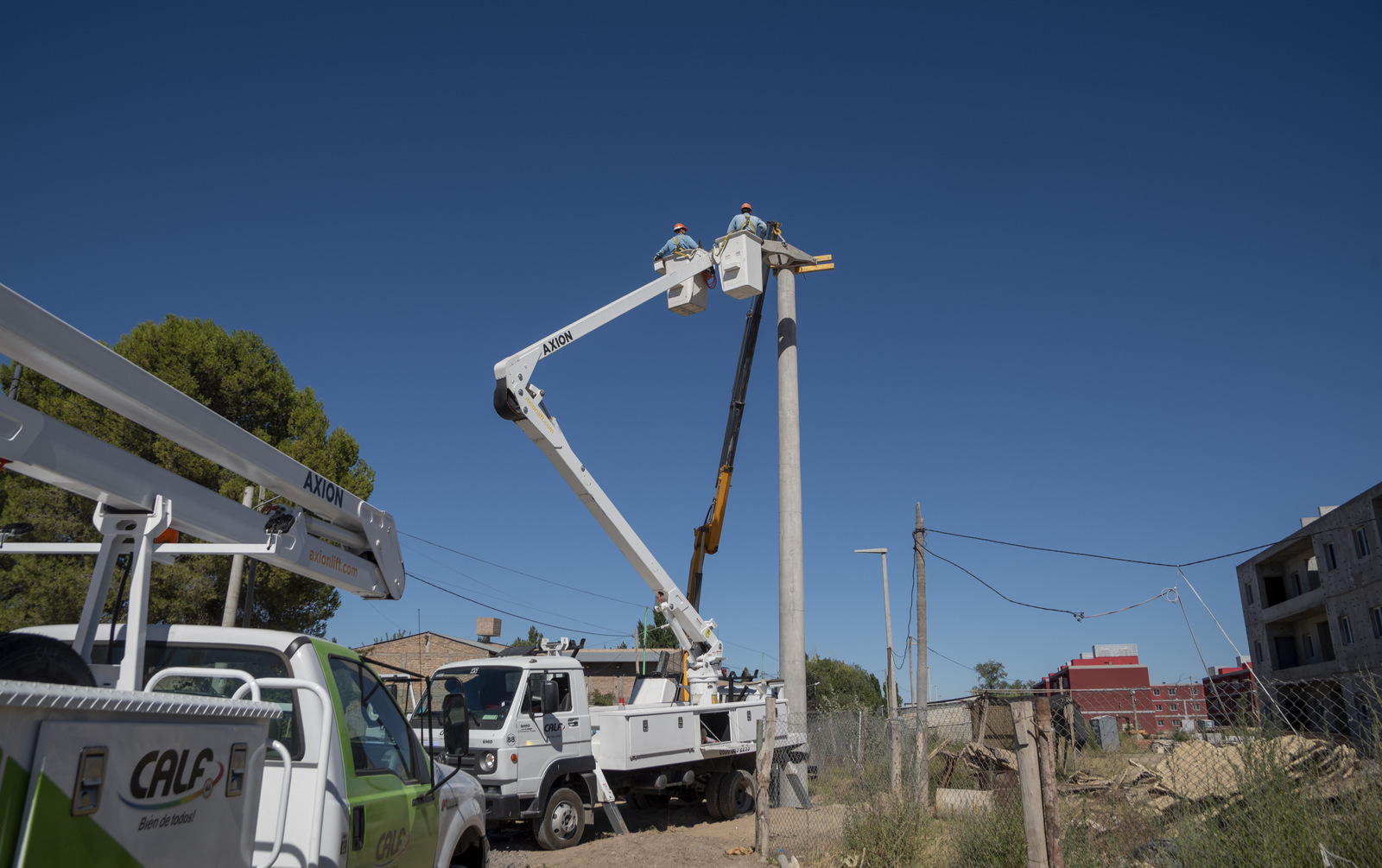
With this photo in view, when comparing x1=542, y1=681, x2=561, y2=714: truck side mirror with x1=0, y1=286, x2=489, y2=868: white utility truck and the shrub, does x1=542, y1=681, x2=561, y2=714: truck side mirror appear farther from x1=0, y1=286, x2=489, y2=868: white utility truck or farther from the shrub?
x1=0, y1=286, x2=489, y2=868: white utility truck

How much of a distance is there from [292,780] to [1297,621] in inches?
1823

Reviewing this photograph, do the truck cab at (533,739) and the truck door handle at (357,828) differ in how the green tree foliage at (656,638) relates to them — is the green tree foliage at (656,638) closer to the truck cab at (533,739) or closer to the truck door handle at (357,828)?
the truck cab at (533,739)

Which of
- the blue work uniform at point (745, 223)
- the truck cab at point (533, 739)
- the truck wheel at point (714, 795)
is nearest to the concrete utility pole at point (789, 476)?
the blue work uniform at point (745, 223)

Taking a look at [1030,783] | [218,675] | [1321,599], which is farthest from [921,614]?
[1321,599]

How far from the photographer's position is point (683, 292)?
18.3 metres

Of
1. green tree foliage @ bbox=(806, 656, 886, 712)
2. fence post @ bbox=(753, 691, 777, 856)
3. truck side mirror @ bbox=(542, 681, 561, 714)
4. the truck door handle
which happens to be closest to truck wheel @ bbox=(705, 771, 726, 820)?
fence post @ bbox=(753, 691, 777, 856)

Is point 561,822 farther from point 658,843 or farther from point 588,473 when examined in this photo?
point 588,473

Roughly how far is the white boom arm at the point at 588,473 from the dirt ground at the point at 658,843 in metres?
2.32

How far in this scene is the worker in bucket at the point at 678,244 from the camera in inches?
717

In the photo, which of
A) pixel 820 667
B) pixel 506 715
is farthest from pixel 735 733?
pixel 820 667

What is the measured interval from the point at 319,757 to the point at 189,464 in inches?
686

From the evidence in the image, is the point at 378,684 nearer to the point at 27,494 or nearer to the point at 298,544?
the point at 298,544

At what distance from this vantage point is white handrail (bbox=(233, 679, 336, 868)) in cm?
339

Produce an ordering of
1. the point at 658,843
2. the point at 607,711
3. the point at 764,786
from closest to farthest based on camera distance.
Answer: the point at 764,786 < the point at 658,843 < the point at 607,711
